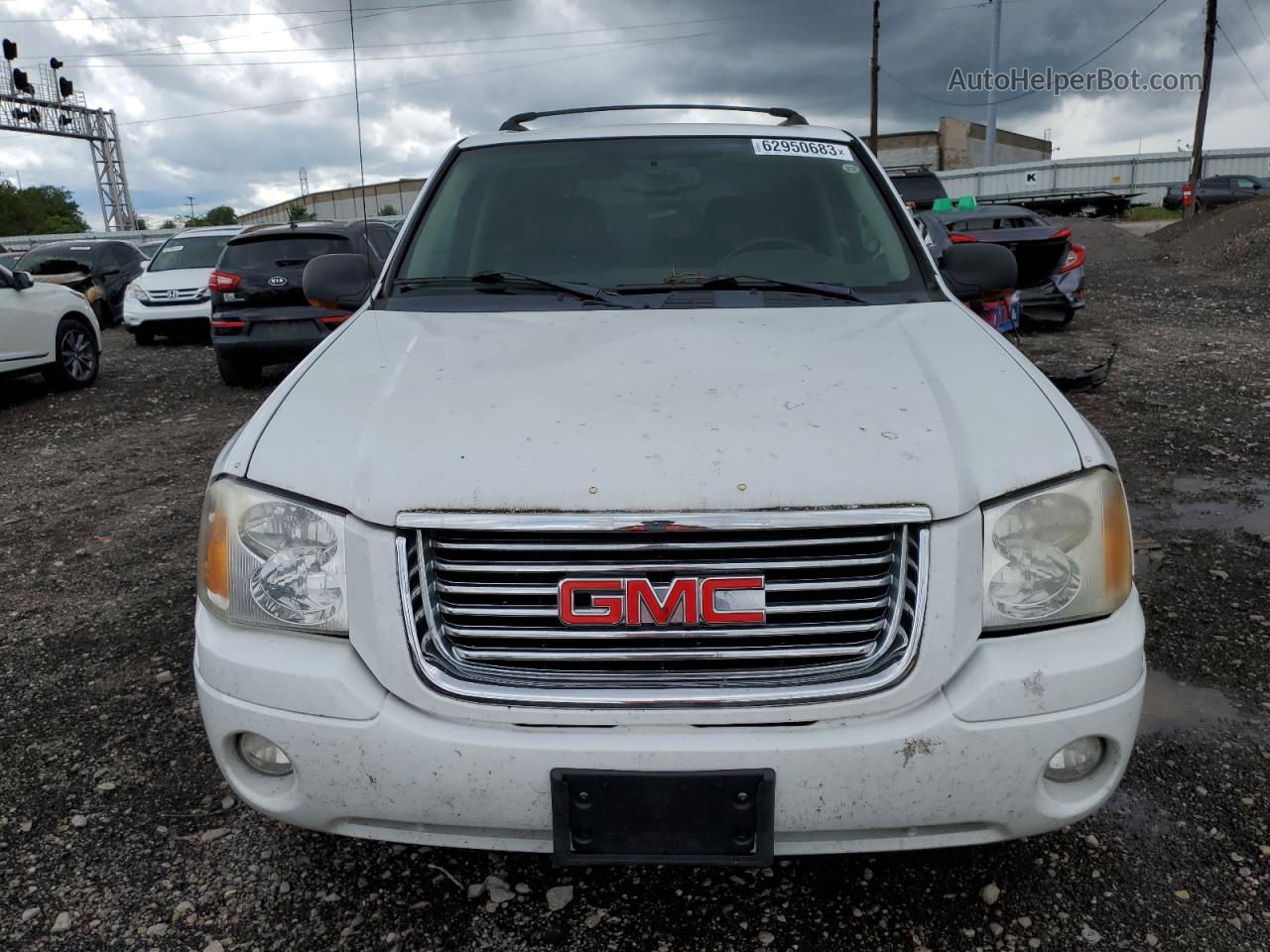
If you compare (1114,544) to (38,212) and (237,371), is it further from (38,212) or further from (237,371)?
(38,212)

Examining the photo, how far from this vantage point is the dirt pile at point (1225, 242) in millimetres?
15828

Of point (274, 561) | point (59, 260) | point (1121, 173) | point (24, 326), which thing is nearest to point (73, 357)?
point (24, 326)

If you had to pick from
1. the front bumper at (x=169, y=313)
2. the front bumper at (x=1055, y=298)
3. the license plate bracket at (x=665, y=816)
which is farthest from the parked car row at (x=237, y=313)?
the license plate bracket at (x=665, y=816)

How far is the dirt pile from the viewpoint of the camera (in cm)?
1583

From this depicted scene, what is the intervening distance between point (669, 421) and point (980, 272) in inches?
66.1

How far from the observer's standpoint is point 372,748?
1805mm

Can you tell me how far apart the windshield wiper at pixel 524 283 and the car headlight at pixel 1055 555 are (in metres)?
1.30

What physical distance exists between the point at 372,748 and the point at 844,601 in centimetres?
89

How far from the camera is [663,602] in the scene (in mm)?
1762

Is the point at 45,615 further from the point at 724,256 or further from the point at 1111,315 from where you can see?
the point at 1111,315

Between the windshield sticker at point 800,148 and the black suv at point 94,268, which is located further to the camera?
the black suv at point 94,268

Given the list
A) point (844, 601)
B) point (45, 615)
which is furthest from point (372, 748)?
point (45, 615)

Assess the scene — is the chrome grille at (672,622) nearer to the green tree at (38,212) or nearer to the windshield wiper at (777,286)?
the windshield wiper at (777,286)

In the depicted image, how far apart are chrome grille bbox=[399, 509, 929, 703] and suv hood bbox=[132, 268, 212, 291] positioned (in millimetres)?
12887
